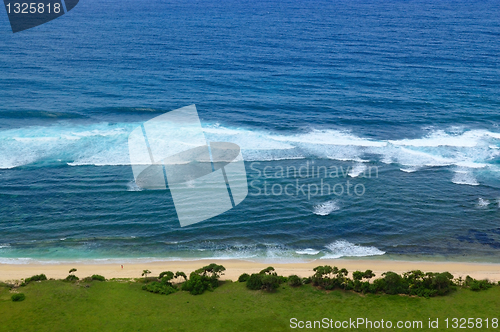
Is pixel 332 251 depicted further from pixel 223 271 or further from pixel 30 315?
pixel 30 315

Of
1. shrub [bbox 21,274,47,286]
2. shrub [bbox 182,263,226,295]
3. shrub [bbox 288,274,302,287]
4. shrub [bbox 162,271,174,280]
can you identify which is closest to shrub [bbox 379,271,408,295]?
shrub [bbox 288,274,302,287]

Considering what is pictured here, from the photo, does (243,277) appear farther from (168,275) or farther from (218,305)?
(168,275)

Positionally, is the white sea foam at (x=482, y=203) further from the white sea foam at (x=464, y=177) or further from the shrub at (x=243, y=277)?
the shrub at (x=243, y=277)

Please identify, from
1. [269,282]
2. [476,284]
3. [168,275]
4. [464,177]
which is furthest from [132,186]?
[464,177]

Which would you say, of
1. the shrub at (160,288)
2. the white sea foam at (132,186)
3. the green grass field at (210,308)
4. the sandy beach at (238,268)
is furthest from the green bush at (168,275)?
the white sea foam at (132,186)

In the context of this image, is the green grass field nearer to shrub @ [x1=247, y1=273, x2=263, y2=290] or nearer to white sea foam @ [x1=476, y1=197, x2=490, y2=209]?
shrub @ [x1=247, y1=273, x2=263, y2=290]

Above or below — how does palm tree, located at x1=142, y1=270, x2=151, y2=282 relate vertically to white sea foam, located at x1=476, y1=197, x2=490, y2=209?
below
